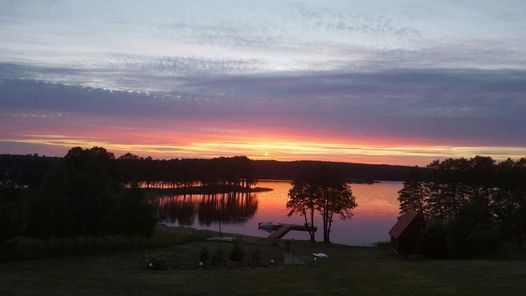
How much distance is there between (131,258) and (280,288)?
18.5 m

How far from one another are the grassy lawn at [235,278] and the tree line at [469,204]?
7.61 metres

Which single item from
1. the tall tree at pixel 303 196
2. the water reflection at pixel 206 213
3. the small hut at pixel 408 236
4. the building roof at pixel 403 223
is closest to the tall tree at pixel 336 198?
the tall tree at pixel 303 196

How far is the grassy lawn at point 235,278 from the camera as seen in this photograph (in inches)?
876

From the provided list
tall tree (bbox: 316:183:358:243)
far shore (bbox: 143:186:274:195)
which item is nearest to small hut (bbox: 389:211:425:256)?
tall tree (bbox: 316:183:358:243)

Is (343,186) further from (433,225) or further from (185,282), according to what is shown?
(185,282)

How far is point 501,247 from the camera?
131 ft

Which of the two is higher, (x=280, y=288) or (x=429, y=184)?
(x=429, y=184)

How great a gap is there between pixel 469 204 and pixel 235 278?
23.1 meters

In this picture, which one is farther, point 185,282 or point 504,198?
point 504,198

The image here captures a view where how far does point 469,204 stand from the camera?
40.9 metres

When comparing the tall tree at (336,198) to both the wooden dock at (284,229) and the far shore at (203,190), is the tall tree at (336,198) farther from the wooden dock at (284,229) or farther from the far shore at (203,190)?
the far shore at (203,190)

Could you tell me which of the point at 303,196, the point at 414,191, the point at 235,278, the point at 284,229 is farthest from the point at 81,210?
the point at 414,191

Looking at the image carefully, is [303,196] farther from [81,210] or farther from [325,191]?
[81,210]

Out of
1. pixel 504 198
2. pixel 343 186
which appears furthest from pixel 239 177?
pixel 504 198
